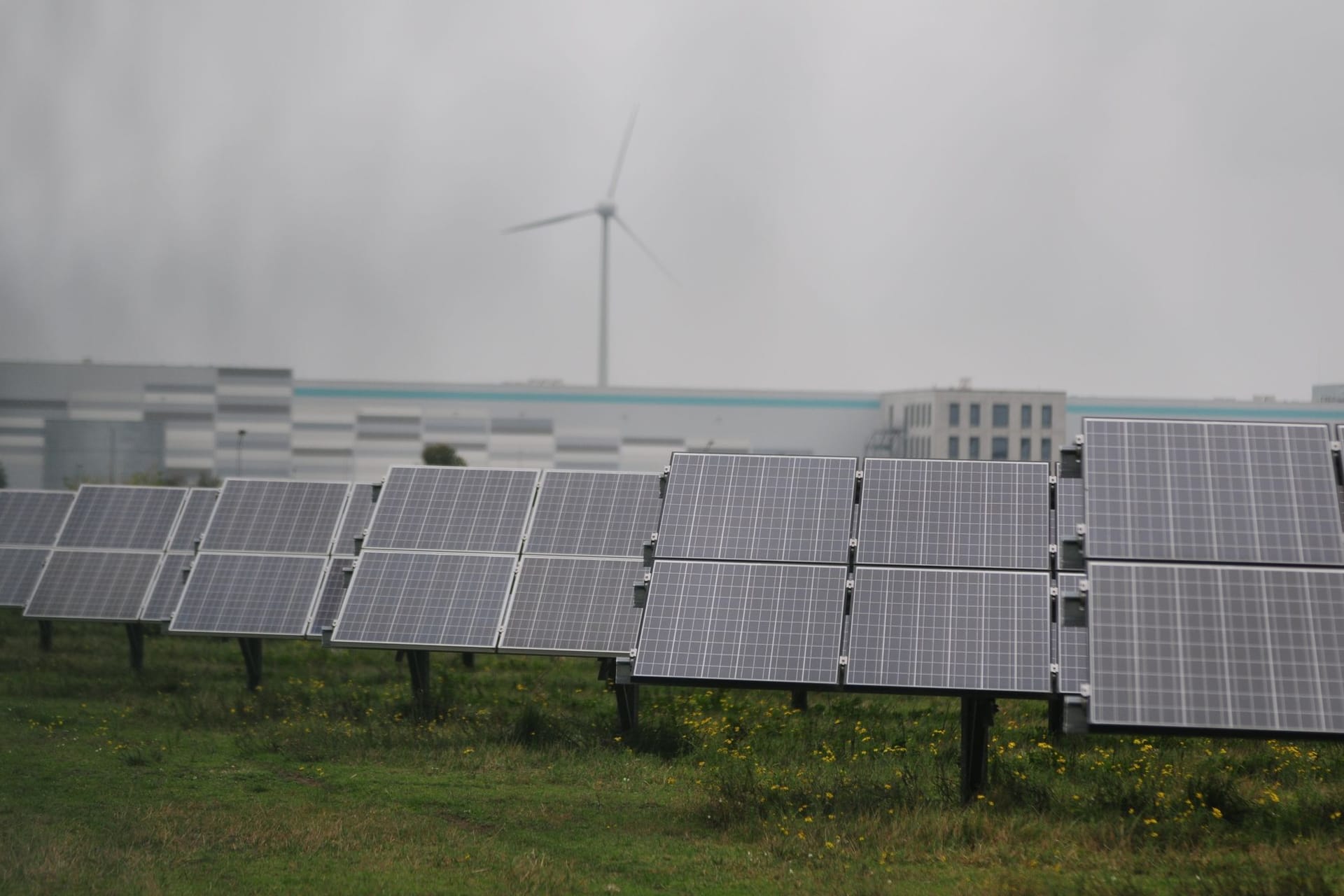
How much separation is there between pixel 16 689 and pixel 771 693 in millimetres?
14955

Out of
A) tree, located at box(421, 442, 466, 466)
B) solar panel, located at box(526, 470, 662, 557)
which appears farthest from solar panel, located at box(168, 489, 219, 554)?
tree, located at box(421, 442, 466, 466)

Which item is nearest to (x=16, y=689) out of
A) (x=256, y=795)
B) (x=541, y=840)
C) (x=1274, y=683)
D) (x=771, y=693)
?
(x=256, y=795)

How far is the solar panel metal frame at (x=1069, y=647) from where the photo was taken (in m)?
14.8

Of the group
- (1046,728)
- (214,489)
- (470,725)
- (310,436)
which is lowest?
(470,725)

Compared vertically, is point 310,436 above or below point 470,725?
above

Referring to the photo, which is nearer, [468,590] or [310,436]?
[468,590]

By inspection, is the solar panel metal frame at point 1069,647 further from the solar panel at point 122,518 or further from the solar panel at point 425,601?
the solar panel at point 122,518

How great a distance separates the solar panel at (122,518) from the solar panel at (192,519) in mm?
195

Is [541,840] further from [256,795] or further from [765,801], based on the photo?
[256,795]

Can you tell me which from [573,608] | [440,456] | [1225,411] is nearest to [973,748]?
Answer: [573,608]

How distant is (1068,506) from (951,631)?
3.10 m

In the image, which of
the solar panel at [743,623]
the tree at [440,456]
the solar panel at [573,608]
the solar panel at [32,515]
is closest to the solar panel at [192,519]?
the solar panel at [32,515]

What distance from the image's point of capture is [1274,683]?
12836mm

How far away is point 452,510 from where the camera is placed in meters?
24.2
